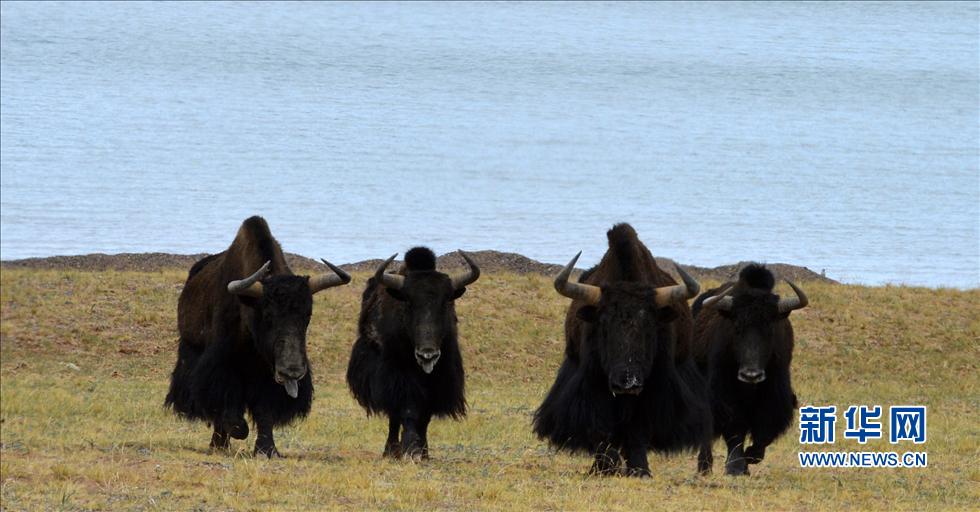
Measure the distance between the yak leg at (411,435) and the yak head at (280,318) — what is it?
118 cm

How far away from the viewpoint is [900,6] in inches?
6181

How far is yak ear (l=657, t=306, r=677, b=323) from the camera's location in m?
14.8

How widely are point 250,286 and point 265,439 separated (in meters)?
1.42

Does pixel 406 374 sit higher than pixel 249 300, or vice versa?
pixel 249 300

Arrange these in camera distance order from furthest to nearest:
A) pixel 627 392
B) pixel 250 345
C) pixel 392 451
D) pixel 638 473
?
pixel 392 451, pixel 250 345, pixel 638 473, pixel 627 392

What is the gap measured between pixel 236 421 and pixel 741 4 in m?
151

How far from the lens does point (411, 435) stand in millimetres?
16000

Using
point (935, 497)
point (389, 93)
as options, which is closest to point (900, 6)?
point (389, 93)

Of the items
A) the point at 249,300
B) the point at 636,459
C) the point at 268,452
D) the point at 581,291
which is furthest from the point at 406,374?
the point at 636,459

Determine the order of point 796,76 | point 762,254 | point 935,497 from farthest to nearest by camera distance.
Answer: point 796,76 → point 762,254 → point 935,497

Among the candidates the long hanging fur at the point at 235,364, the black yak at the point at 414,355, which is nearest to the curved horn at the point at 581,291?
the black yak at the point at 414,355

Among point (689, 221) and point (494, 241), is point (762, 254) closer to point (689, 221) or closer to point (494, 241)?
point (494, 241)

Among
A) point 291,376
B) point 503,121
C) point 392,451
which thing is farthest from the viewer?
point 503,121

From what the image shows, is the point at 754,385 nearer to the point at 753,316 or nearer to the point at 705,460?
the point at 753,316
